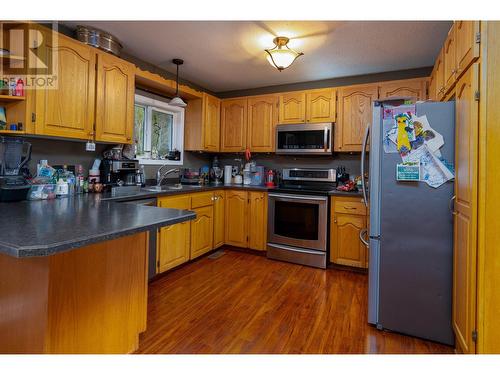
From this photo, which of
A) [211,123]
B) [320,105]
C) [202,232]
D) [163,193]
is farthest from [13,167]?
[320,105]

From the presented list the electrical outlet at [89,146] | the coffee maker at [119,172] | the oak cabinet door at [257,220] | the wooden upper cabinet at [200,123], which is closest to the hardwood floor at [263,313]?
the oak cabinet door at [257,220]

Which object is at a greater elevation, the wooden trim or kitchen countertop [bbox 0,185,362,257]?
the wooden trim

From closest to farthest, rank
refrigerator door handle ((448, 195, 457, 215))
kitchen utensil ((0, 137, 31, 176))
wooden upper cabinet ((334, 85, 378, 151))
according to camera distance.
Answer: refrigerator door handle ((448, 195, 457, 215)) < kitchen utensil ((0, 137, 31, 176)) < wooden upper cabinet ((334, 85, 378, 151))

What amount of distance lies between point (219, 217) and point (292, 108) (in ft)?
5.76

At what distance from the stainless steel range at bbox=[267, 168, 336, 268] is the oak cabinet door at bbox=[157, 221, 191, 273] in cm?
104

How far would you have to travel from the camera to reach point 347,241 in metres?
3.10

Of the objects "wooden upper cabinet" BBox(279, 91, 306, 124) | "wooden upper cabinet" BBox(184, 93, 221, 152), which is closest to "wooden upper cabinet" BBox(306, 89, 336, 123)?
"wooden upper cabinet" BBox(279, 91, 306, 124)

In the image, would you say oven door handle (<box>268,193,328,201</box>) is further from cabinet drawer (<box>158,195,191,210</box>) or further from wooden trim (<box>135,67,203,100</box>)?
wooden trim (<box>135,67,203,100</box>)

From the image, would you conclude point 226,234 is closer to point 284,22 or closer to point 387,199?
point 387,199

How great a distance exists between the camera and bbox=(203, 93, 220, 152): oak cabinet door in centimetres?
383

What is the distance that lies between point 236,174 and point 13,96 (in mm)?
2787

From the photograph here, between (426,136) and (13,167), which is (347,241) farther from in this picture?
(13,167)

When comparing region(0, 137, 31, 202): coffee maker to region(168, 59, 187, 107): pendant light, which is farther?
region(168, 59, 187, 107): pendant light

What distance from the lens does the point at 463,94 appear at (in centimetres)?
161
